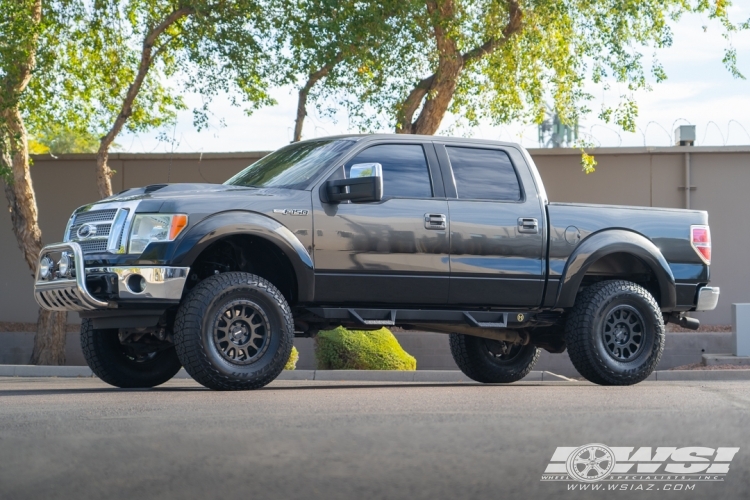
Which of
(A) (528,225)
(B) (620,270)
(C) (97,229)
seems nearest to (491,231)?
(A) (528,225)

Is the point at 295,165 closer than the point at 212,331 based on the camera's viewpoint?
No

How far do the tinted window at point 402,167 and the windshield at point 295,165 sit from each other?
0.24m

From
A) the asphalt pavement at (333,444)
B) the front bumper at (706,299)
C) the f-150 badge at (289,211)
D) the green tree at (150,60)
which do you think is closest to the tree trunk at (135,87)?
the green tree at (150,60)

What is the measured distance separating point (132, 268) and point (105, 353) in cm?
149

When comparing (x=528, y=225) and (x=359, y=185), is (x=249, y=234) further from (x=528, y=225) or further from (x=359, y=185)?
(x=528, y=225)

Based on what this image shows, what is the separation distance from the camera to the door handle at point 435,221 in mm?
9188

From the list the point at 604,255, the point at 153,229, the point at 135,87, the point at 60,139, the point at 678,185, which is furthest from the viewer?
the point at 60,139

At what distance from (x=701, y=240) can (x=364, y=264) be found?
3574 mm

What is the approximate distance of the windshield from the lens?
905cm

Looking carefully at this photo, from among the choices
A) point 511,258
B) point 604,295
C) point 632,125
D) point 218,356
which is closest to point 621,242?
point 604,295

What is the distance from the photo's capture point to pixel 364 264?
352 inches

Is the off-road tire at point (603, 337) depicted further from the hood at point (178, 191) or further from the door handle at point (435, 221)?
the hood at point (178, 191)

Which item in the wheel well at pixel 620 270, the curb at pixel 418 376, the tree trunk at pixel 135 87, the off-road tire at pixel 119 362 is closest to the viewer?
the off-road tire at pixel 119 362

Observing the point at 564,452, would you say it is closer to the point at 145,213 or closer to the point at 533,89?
the point at 145,213
